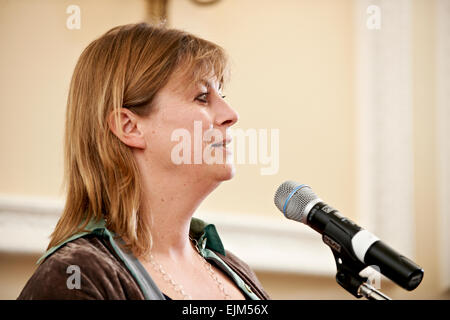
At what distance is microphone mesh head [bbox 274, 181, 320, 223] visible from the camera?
101 centimetres

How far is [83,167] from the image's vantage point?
1.23 meters

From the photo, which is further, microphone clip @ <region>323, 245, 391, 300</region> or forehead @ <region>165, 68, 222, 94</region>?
forehead @ <region>165, 68, 222, 94</region>

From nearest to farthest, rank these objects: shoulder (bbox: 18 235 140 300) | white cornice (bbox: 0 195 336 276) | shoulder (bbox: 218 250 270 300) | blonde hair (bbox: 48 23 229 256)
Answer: shoulder (bbox: 18 235 140 300)
blonde hair (bbox: 48 23 229 256)
shoulder (bbox: 218 250 270 300)
white cornice (bbox: 0 195 336 276)

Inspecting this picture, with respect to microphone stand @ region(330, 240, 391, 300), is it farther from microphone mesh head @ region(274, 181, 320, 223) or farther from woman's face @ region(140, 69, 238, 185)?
woman's face @ region(140, 69, 238, 185)

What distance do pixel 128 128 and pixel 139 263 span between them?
0.30 metres

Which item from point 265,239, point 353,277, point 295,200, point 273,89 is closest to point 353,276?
point 353,277

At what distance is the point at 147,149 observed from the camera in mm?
1243

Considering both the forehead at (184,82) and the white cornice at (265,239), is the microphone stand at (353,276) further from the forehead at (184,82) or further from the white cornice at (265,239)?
the white cornice at (265,239)

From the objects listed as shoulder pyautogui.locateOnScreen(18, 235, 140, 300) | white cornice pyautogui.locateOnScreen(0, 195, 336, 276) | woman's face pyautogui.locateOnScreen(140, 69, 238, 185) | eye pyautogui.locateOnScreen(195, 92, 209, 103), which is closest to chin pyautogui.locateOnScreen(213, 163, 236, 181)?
woman's face pyautogui.locateOnScreen(140, 69, 238, 185)

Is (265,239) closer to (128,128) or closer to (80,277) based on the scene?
(128,128)

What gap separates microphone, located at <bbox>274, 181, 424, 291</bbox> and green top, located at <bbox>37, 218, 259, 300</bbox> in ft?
0.95

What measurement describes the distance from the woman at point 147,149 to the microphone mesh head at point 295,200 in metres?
0.22

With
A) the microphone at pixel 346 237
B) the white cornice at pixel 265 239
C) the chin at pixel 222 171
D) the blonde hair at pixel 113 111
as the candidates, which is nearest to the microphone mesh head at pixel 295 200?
the microphone at pixel 346 237
